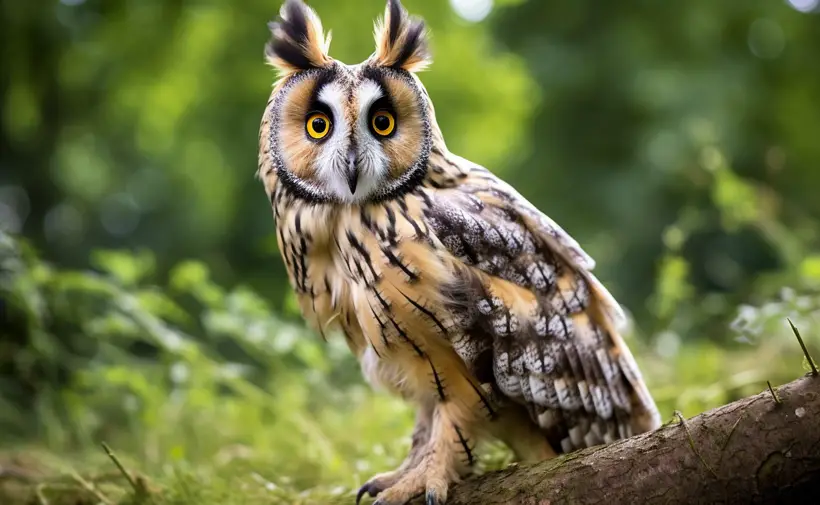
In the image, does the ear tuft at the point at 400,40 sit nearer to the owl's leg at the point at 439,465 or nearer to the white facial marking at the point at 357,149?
the white facial marking at the point at 357,149

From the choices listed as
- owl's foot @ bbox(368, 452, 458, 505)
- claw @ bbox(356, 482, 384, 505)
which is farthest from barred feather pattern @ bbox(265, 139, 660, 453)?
claw @ bbox(356, 482, 384, 505)

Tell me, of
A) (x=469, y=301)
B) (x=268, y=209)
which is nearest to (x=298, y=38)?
(x=469, y=301)

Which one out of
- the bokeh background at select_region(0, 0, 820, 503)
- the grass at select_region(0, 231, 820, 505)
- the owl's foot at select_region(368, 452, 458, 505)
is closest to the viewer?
the owl's foot at select_region(368, 452, 458, 505)

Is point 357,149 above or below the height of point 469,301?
above

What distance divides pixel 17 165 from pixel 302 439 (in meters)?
3.49

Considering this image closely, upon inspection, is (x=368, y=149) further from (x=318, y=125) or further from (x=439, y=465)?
(x=439, y=465)

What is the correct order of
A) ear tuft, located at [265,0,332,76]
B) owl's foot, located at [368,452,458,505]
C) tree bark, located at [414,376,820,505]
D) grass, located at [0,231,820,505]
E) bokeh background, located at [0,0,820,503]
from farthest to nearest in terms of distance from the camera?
1. bokeh background, located at [0,0,820,503]
2. grass, located at [0,231,820,505]
3. ear tuft, located at [265,0,332,76]
4. owl's foot, located at [368,452,458,505]
5. tree bark, located at [414,376,820,505]

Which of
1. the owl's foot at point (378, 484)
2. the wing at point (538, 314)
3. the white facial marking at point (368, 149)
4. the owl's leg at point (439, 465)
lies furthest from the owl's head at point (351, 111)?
the owl's foot at point (378, 484)

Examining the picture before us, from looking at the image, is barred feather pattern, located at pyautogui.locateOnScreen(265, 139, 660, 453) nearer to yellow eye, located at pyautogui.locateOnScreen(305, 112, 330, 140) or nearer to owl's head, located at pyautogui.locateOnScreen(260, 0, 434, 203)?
owl's head, located at pyautogui.locateOnScreen(260, 0, 434, 203)

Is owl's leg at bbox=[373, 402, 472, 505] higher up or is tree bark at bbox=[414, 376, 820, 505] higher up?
owl's leg at bbox=[373, 402, 472, 505]

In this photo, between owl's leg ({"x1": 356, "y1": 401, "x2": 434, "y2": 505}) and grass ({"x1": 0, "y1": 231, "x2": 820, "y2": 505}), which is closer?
owl's leg ({"x1": 356, "y1": 401, "x2": 434, "y2": 505})

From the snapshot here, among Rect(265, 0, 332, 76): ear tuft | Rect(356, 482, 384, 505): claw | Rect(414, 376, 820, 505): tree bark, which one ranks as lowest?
Rect(414, 376, 820, 505): tree bark

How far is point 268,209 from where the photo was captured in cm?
442

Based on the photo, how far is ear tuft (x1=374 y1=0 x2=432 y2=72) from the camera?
1.63 m
